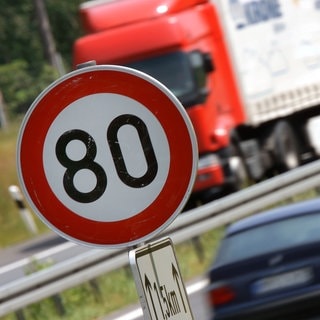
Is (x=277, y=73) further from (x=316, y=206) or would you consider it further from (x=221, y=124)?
(x=316, y=206)

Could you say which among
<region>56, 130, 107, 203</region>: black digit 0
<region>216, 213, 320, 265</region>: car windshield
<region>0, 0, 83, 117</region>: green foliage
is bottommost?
<region>216, 213, 320, 265</region>: car windshield

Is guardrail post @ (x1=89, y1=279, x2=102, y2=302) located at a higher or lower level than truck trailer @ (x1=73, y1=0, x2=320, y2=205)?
lower

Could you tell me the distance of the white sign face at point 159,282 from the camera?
563 centimetres

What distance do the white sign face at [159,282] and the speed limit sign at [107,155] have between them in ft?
0.28

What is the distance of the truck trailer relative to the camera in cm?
2284

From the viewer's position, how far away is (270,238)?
1139 cm

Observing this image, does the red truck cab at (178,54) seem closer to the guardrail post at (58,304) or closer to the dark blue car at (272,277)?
the guardrail post at (58,304)

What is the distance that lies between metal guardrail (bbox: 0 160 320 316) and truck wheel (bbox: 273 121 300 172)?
19.4 ft

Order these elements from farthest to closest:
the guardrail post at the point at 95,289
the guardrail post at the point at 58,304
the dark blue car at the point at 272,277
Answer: the guardrail post at the point at 95,289
the guardrail post at the point at 58,304
the dark blue car at the point at 272,277

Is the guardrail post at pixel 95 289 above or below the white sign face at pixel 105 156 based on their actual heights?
below

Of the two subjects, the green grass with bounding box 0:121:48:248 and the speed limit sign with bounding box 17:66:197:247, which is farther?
the green grass with bounding box 0:121:48:248

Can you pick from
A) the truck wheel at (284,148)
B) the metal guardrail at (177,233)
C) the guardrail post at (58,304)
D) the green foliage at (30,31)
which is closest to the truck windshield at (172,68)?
the metal guardrail at (177,233)

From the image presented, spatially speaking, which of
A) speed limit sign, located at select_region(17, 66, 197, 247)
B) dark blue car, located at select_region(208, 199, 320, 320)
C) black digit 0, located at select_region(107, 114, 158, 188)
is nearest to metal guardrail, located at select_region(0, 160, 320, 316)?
dark blue car, located at select_region(208, 199, 320, 320)

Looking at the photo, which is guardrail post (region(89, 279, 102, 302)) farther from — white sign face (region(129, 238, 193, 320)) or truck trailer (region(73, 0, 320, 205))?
white sign face (region(129, 238, 193, 320))
